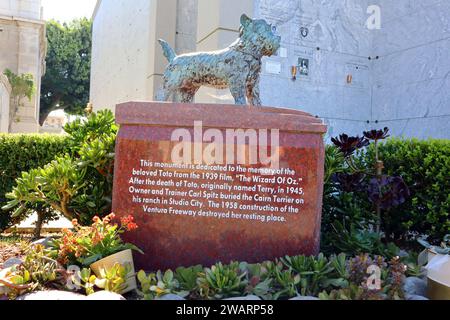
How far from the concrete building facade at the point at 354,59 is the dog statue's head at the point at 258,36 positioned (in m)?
3.09

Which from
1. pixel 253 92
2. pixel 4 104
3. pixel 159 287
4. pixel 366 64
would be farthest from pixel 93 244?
pixel 4 104

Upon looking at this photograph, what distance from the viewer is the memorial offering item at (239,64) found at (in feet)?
14.4

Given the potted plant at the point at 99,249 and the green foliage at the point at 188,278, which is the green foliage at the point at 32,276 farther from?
the green foliage at the point at 188,278

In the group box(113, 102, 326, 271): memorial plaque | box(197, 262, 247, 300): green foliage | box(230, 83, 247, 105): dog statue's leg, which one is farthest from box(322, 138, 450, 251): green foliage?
box(197, 262, 247, 300): green foliage

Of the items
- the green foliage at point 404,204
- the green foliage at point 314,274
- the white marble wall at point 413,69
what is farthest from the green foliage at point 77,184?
the white marble wall at point 413,69

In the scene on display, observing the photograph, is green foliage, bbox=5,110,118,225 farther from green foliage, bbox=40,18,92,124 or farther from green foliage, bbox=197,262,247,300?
green foliage, bbox=40,18,92,124

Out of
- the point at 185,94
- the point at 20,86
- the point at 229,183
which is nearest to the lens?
the point at 229,183

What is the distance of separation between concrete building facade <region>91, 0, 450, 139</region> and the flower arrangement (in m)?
4.21

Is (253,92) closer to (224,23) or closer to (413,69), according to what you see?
(224,23)

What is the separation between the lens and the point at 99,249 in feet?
11.8

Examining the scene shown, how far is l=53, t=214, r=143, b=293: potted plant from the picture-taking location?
3486 millimetres

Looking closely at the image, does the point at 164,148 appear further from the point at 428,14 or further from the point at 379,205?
the point at 428,14

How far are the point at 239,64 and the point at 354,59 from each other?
17.4ft
